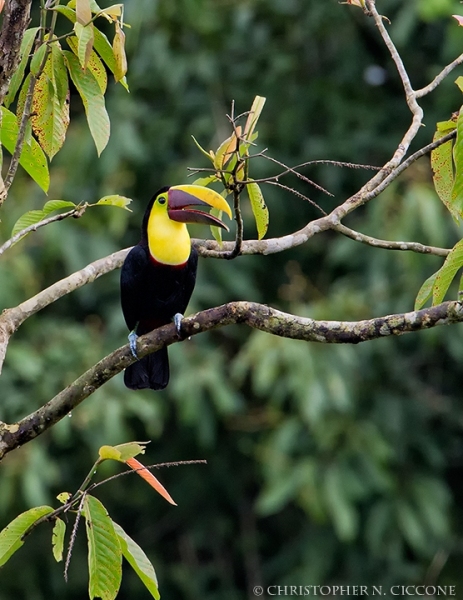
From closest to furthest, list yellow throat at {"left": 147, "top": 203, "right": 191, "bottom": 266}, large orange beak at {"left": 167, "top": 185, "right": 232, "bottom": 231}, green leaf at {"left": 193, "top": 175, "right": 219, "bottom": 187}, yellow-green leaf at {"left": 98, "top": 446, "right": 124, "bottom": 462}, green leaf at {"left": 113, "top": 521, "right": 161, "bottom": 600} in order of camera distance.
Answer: yellow-green leaf at {"left": 98, "top": 446, "right": 124, "bottom": 462} → green leaf at {"left": 113, "top": 521, "right": 161, "bottom": 600} → green leaf at {"left": 193, "top": 175, "right": 219, "bottom": 187} → large orange beak at {"left": 167, "top": 185, "right": 232, "bottom": 231} → yellow throat at {"left": 147, "top": 203, "right": 191, "bottom": 266}

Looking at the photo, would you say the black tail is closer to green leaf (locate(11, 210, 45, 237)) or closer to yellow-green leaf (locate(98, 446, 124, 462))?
green leaf (locate(11, 210, 45, 237))

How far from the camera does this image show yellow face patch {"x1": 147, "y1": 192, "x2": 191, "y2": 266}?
3.79 meters

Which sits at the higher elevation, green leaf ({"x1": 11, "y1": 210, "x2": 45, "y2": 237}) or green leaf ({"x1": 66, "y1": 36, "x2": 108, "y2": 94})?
green leaf ({"x1": 66, "y1": 36, "x2": 108, "y2": 94})

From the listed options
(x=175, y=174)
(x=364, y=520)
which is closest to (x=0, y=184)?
(x=175, y=174)

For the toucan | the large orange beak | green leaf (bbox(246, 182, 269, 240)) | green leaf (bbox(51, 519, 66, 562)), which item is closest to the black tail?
the toucan

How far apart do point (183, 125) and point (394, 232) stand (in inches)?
86.7

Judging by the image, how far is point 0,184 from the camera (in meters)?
2.42

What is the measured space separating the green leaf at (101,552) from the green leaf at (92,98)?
2.76ft

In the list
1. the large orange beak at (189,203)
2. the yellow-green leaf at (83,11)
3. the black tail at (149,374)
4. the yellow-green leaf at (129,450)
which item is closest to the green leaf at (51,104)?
the yellow-green leaf at (83,11)

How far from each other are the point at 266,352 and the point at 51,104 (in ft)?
12.3

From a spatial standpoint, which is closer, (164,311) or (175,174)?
(164,311)

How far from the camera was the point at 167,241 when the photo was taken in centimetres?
380

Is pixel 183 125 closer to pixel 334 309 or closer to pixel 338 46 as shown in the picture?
pixel 338 46

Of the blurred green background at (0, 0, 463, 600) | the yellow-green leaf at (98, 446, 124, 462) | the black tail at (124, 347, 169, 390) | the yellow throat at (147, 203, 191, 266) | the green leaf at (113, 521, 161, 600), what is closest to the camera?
the yellow-green leaf at (98, 446, 124, 462)
